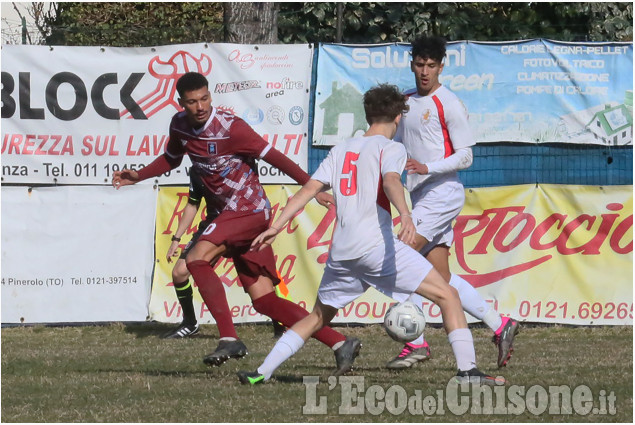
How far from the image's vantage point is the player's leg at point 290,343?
747 centimetres

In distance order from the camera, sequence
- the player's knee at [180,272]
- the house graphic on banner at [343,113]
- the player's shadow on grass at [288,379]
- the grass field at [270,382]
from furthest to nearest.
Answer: the house graphic on banner at [343,113] → the player's knee at [180,272] → the player's shadow on grass at [288,379] → the grass field at [270,382]

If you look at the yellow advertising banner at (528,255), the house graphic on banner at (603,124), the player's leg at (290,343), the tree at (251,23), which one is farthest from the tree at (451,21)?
the player's leg at (290,343)

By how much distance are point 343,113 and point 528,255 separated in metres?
2.22

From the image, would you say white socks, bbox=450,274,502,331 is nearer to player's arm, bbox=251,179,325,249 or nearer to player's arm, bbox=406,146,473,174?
player's arm, bbox=406,146,473,174

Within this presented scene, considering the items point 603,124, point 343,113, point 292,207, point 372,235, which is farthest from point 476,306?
point 603,124

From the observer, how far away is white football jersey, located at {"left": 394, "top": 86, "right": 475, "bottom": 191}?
8.57 meters

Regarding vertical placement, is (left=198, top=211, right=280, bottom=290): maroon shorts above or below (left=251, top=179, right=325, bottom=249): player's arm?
below

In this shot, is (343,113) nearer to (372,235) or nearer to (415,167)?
(415,167)

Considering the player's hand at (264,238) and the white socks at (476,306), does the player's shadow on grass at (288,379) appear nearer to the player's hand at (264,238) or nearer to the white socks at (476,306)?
the player's hand at (264,238)

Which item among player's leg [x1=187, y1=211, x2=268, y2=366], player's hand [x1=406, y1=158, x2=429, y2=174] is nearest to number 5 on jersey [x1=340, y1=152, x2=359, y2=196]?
player's hand [x1=406, y1=158, x2=429, y2=174]

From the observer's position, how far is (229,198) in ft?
28.5

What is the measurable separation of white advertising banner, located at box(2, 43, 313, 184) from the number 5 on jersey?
472cm

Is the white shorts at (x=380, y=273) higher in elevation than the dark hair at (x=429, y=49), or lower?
lower

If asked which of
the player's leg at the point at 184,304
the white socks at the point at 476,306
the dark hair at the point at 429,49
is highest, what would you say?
the dark hair at the point at 429,49
